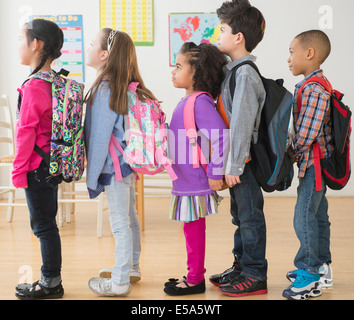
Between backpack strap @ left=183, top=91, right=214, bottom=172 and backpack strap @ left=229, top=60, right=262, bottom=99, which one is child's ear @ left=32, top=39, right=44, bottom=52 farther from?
backpack strap @ left=229, top=60, right=262, bottom=99

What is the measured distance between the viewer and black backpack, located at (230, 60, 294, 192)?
175cm

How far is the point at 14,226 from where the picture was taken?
125 inches

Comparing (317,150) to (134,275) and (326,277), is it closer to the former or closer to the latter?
(326,277)

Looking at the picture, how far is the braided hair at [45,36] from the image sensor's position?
180 cm

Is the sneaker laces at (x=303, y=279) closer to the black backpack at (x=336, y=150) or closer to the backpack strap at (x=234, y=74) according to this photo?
the black backpack at (x=336, y=150)

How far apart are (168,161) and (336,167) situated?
0.66 m

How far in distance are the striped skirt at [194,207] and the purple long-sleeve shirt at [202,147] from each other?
2 cm

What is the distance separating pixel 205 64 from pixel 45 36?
622 mm

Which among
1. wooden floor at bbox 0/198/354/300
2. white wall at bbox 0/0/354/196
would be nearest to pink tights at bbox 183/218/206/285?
wooden floor at bbox 0/198/354/300

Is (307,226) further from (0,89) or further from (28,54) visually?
(0,89)

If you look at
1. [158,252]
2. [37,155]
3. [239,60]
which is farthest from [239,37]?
[158,252]

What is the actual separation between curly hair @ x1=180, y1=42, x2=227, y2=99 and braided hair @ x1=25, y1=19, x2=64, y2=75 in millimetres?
499

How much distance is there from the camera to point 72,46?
4.26 m

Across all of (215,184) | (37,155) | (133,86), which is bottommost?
(215,184)
